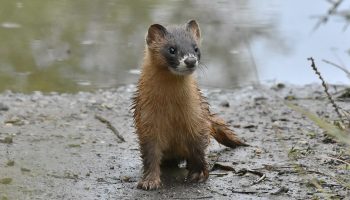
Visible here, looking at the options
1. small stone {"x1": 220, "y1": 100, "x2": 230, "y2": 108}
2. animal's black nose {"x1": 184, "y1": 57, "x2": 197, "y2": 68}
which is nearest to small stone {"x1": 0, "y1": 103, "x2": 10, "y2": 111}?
small stone {"x1": 220, "y1": 100, "x2": 230, "y2": 108}

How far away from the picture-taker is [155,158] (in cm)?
620

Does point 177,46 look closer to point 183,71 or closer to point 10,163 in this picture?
point 183,71

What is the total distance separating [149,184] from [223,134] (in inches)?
49.1

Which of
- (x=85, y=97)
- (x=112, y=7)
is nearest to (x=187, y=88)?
(x=85, y=97)

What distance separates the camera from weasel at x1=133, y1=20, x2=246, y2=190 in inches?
240

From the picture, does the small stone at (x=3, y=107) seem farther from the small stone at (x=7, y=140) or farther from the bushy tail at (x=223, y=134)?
the bushy tail at (x=223, y=134)

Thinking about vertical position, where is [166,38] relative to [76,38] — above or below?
above

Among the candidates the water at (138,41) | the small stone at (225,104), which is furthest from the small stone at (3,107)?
the small stone at (225,104)

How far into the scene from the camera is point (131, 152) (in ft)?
24.0

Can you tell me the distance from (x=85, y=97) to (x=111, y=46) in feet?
6.72

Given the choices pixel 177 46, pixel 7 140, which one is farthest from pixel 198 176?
pixel 7 140

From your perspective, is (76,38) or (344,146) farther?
(76,38)

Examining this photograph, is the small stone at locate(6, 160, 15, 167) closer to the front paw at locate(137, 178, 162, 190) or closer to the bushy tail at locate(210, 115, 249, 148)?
the front paw at locate(137, 178, 162, 190)

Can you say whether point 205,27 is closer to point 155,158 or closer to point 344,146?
point 344,146
